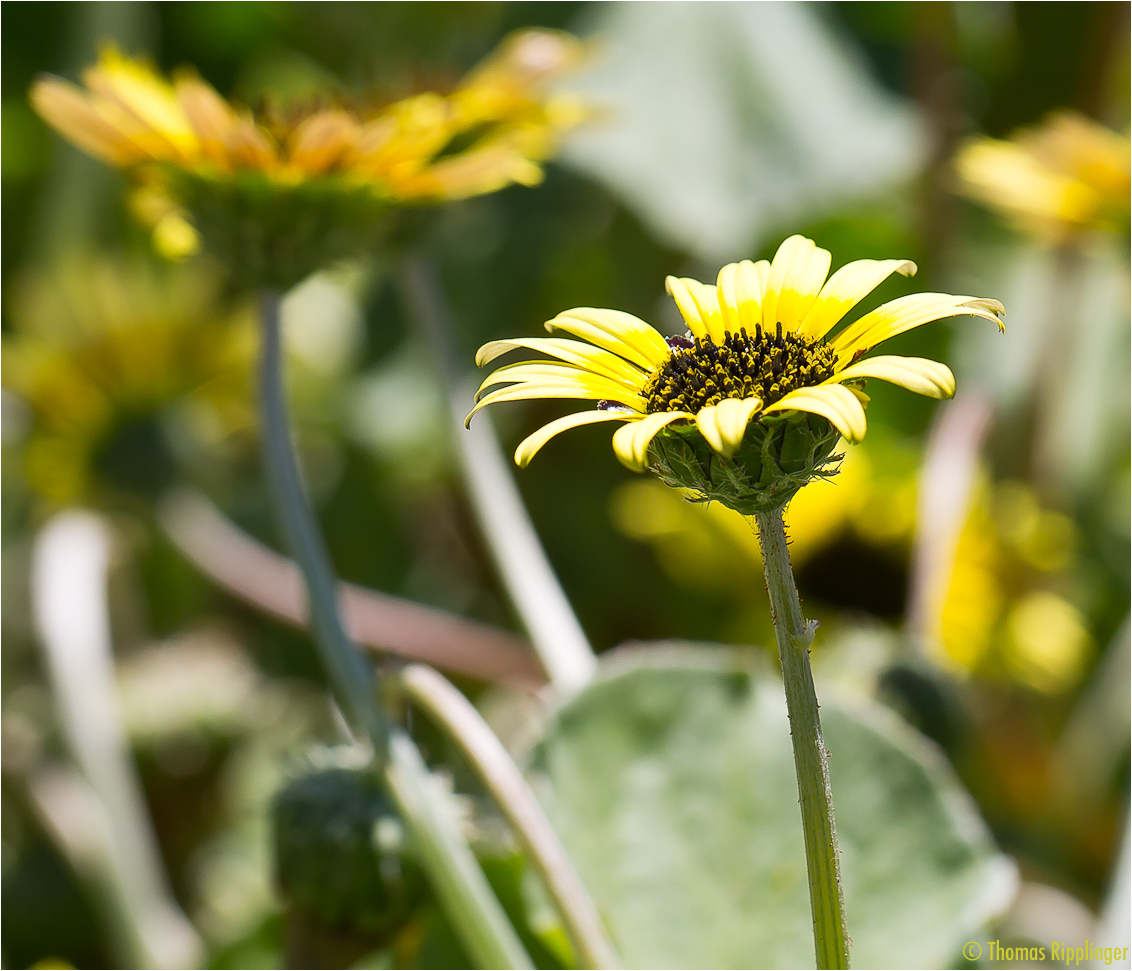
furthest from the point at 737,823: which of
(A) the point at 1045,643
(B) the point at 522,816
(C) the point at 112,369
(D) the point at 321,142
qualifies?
(C) the point at 112,369

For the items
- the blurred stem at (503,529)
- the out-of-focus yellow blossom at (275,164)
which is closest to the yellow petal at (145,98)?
the out-of-focus yellow blossom at (275,164)

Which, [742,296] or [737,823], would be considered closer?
[742,296]

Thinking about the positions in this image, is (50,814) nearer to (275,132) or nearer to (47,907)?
(47,907)

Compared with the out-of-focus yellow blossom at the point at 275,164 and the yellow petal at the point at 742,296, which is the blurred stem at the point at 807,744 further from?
the out-of-focus yellow blossom at the point at 275,164

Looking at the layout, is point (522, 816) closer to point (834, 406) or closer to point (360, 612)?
Result: point (834, 406)

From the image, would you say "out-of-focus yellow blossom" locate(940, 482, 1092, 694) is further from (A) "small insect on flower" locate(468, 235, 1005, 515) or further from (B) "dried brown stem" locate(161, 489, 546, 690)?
(A) "small insect on flower" locate(468, 235, 1005, 515)

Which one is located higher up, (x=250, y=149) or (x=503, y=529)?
(x=250, y=149)

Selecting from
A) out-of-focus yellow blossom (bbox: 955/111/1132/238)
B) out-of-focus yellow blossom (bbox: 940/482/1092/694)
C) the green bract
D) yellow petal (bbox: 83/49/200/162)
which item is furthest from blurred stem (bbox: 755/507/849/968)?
out-of-focus yellow blossom (bbox: 940/482/1092/694)
